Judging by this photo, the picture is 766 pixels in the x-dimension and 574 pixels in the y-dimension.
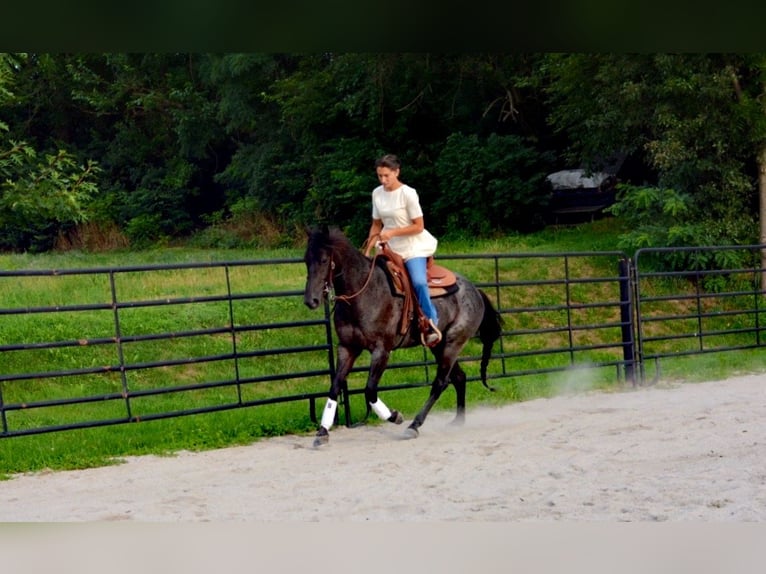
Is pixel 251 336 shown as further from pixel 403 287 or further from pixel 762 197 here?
pixel 762 197

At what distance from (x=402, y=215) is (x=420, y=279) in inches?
20.0

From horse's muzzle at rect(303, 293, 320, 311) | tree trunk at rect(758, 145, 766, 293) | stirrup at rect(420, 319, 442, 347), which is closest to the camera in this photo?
horse's muzzle at rect(303, 293, 320, 311)

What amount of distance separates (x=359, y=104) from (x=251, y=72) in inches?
220

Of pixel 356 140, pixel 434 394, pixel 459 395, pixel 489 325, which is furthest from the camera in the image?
pixel 356 140

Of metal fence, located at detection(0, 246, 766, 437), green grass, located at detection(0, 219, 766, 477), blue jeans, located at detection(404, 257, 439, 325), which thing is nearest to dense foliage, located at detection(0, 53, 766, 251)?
metal fence, located at detection(0, 246, 766, 437)

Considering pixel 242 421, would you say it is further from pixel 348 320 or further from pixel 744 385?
pixel 744 385

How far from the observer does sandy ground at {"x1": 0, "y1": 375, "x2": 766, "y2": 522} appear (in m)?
5.31

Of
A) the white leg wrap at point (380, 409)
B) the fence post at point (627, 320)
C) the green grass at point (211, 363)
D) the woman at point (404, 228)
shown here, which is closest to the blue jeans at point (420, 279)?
the woman at point (404, 228)

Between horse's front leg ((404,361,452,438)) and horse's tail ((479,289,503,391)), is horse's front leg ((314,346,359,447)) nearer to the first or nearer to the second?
horse's front leg ((404,361,452,438))

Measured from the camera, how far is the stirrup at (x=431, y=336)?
7.70 metres

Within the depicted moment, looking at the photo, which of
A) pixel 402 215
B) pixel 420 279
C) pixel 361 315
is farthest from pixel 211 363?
pixel 402 215

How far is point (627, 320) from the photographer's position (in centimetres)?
1062

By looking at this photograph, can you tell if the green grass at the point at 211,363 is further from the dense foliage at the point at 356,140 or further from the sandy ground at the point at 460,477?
the dense foliage at the point at 356,140

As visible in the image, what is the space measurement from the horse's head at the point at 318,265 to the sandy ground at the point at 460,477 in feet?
3.77
